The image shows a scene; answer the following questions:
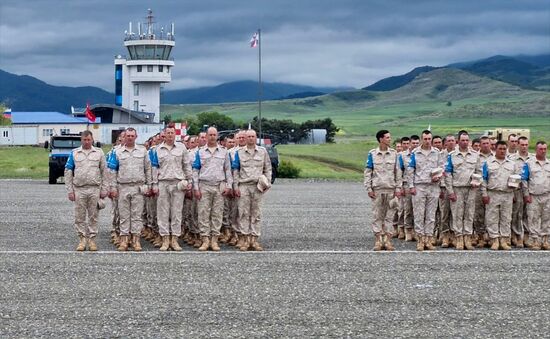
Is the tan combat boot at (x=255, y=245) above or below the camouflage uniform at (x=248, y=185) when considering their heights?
below

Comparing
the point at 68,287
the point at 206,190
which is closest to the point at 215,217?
the point at 206,190

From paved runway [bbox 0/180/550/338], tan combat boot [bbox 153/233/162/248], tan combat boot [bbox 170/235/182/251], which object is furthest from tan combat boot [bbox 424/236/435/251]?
tan combat boot [bbox 153/233/162/248]

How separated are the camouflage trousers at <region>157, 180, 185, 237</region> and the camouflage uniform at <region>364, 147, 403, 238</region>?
348cm

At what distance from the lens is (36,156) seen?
2707 inches

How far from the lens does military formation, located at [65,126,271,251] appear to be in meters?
17.2

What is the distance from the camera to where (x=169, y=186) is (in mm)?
17688

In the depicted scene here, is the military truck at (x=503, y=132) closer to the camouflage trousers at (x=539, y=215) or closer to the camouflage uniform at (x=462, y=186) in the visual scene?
the camouflage uniform at (x=462, y=186)

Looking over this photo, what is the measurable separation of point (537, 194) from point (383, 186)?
10.6ft

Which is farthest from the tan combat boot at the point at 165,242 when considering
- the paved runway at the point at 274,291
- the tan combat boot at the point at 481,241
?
the tan combat boot at the point at 481,241

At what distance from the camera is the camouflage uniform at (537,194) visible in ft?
60.2

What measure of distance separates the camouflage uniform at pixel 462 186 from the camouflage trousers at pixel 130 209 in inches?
229

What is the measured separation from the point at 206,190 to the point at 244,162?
0.89 meters

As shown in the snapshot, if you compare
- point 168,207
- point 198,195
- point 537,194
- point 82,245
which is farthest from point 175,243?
point 537,194

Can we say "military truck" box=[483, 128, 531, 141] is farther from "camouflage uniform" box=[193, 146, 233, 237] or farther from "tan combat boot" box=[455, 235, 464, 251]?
"camouflage uniform" box=[193, 146, 233, 237]
